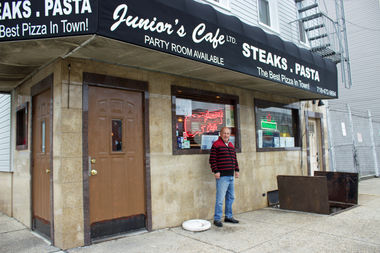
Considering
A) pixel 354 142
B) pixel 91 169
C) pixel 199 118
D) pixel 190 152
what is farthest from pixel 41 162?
pixel 354 142

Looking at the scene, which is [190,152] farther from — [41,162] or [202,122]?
[41,162]

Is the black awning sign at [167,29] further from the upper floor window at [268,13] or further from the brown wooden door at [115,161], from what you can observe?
the upper floor window at [268,13]

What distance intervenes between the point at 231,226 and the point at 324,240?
5.46ft

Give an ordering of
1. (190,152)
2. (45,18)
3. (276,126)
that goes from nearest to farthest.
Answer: (45,18)
(190,152)
(276,126)

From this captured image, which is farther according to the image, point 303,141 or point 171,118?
point 303,141

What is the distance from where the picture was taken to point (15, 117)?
6.91 m

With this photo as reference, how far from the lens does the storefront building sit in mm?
4031

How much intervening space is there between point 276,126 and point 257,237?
166 inches

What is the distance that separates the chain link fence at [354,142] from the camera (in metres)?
12.3

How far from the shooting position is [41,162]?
17.9ft

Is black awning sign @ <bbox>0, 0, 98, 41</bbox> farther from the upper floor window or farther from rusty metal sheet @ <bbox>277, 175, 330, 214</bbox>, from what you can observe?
the upper floor window

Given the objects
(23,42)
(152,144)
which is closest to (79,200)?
(152,144)

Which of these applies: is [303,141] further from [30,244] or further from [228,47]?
[30,244]

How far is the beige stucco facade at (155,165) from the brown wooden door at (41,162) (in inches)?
11.1
